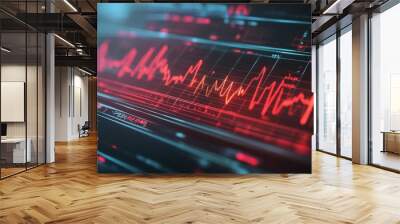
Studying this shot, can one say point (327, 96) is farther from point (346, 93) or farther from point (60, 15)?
point (60, 15)

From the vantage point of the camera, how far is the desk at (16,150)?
24.2 ft

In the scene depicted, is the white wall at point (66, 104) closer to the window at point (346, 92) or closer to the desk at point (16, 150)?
the desk at point (16, 150)

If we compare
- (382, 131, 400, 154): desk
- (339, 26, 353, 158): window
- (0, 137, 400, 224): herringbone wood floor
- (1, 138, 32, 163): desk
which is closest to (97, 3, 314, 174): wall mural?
(0, 137, 400, 224): herringbone wood floor

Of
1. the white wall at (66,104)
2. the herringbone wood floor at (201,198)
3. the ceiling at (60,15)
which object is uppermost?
the ceiling at (60,15)

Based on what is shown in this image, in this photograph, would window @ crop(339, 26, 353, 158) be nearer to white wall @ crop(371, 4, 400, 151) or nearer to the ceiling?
the ceiling

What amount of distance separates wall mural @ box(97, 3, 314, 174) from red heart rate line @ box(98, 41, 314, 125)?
0.02 meters

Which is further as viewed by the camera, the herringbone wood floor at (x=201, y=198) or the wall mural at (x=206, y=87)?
the wall mural at (x=206, y=87)

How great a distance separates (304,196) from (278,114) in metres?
1.91

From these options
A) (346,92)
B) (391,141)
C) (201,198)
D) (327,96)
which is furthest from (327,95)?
(201,198)

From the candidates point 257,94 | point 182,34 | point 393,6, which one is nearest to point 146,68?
point 182,34

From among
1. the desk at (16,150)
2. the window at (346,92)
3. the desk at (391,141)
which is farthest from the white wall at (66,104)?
the desk at (391,141)

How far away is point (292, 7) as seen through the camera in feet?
21.9

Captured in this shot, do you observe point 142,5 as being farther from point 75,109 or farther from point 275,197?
point 75,109

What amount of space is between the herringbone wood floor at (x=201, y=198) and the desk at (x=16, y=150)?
1.94 feet
